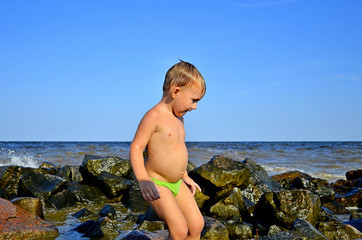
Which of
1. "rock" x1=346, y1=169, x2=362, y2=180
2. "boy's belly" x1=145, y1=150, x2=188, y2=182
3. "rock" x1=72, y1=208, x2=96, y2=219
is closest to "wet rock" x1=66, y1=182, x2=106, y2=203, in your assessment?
"rock" x1=72, y1=208, x2=96, y2=219

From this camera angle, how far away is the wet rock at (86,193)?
7.93 m

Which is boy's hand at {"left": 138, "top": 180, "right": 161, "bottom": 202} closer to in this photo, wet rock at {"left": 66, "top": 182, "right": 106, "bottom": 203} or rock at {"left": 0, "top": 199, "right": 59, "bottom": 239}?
rock at {"left": 0, "top": 199, "right": 59, "bottom": 239}

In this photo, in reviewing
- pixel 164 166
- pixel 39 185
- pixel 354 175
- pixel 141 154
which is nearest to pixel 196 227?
pixel 164 166

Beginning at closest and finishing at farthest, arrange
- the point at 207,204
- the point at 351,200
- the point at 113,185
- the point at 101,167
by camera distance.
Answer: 1. the point at 207,204
2. the point at 113,185
3. the point at 351,200
4. the point at 101,167

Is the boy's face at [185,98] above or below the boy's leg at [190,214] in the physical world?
above

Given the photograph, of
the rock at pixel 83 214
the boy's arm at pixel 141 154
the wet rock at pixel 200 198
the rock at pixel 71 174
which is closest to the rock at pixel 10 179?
the rock at pixel 71 174

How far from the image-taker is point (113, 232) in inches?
208

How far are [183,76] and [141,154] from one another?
0.75 metres

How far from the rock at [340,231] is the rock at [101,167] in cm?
497

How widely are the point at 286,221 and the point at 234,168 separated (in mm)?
1395

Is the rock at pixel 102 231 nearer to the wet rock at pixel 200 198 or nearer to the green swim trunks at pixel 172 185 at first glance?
→ the wet rock at pixel 200 198

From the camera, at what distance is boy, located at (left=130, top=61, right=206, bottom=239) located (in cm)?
303

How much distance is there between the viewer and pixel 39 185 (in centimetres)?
786

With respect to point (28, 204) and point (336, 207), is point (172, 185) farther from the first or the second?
point (336, 207)
